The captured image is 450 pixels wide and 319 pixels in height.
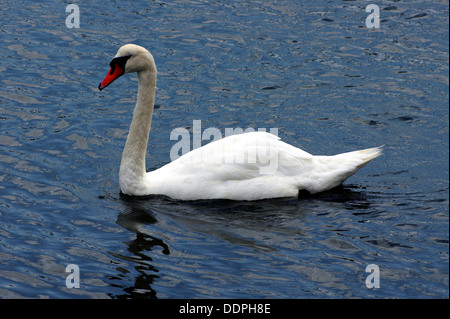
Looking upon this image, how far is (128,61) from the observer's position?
35.2ft

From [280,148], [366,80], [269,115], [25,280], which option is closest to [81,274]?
[25,280]

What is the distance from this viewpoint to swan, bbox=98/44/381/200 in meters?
10.7

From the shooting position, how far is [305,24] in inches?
687

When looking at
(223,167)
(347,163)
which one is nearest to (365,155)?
(347,163)

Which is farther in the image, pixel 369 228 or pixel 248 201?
pixel 248 201

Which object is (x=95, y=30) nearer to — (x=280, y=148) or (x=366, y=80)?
(x=366, y=80)

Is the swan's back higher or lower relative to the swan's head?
lower

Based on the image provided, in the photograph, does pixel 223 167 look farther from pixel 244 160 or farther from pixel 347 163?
pixel 347 163

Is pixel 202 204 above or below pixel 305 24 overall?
below

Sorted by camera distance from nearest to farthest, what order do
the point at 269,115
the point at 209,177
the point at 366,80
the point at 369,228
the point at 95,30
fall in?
1. the point at 369,228
2. the point at 209,177
3. the point at 269,115
4. the point at 366,80
5. the point at 95,30

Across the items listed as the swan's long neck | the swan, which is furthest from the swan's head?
the swan's long neck

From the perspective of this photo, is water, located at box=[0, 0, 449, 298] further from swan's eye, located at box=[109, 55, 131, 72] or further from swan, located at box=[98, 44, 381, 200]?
swan's eye, located at box=[109, 55, 131, 72]

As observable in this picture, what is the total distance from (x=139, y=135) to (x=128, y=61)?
3.64 ft

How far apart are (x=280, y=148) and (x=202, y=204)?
4.58ft
